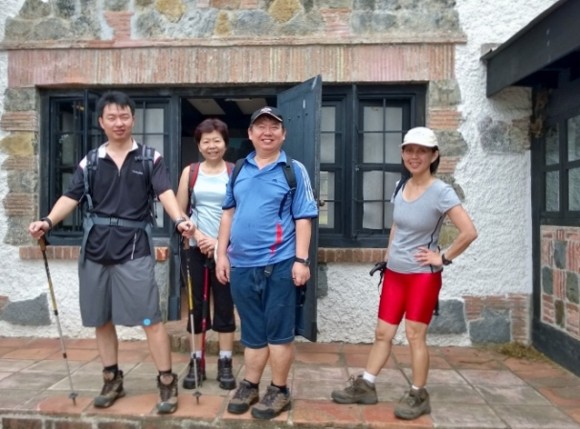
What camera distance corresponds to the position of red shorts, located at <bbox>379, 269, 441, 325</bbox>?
335 centimetres

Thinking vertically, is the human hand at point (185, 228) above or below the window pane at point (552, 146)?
below

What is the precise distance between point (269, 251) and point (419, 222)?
883mm

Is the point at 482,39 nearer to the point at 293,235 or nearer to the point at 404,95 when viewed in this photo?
the point at 404,95

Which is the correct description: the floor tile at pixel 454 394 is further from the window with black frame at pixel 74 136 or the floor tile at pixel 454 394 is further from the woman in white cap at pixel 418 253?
the window with black frame at pixel 74 136

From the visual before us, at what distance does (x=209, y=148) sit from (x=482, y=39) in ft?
8.93

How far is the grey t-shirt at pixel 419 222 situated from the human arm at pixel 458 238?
37 millimetres

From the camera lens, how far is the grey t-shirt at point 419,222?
10.8 ft

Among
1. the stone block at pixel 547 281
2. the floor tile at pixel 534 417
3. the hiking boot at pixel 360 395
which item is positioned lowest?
the floor tile at pixel 534 417

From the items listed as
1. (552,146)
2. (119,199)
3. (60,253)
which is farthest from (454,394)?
(60,253)

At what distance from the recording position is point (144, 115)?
5.52m

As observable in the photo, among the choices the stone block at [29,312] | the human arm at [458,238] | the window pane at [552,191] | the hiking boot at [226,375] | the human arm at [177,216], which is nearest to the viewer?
the human arm at [458,238]

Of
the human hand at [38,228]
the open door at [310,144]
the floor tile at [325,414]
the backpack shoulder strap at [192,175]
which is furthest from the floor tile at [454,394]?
the human hand at [38,228]

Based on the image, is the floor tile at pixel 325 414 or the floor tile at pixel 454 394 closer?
the floor tile at pixel 325 414

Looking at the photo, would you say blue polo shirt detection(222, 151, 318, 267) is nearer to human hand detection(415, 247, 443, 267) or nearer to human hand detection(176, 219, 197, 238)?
human hand detection(176, 219, 197, 238)
